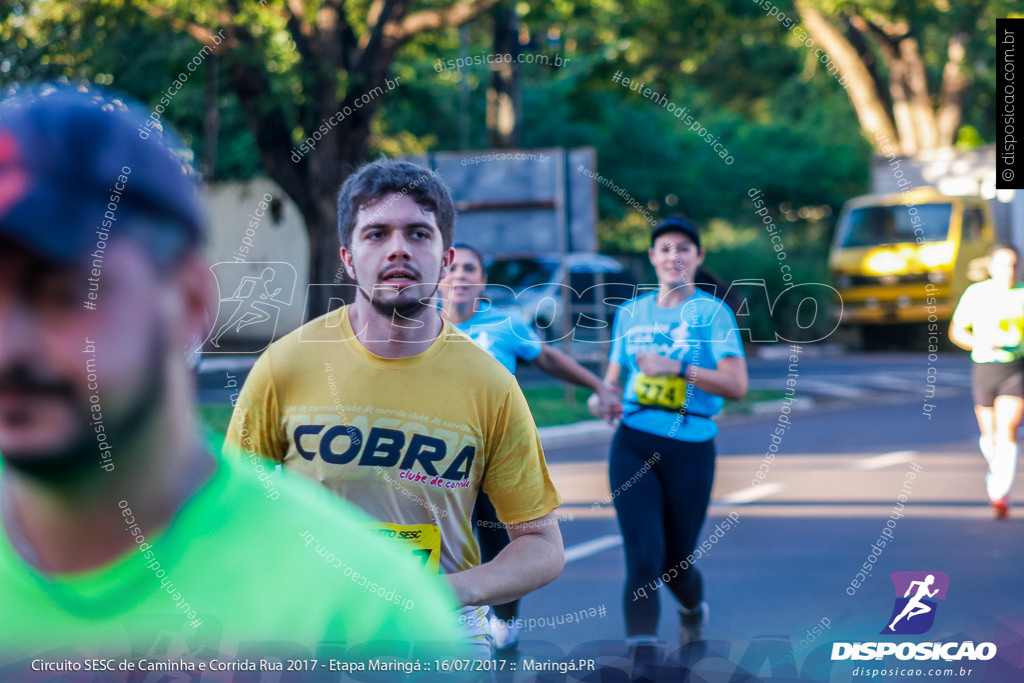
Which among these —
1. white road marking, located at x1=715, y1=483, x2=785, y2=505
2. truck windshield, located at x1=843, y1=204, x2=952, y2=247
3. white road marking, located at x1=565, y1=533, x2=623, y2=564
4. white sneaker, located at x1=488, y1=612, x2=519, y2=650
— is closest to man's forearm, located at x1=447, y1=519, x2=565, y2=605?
white sneaker, located at x1=488, y1=612, x2=519, y2=650

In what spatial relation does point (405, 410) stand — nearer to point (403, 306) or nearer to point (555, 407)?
point (403, 306)

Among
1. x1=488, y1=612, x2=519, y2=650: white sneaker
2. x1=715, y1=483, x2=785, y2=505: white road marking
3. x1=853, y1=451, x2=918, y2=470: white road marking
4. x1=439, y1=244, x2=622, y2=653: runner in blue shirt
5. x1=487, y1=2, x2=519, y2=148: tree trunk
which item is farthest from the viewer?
x1=487, y1=2, x2=519, y2=148: tree trunk

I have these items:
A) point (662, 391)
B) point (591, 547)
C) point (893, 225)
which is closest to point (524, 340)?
point (662, 391)

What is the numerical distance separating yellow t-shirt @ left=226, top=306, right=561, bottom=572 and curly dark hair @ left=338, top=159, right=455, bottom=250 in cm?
25

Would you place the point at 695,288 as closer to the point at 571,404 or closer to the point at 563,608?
the point at 563,608

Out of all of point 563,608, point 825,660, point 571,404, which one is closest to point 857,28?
point 571,404

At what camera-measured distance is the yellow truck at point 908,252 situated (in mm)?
21922

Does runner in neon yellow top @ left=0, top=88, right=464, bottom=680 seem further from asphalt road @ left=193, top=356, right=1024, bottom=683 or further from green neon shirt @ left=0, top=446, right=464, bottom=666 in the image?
asphalt road @ left=193, top=356, right=1024, bottom=683

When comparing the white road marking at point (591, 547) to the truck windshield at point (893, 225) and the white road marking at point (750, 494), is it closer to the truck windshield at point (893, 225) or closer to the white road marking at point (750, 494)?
the white road marking at point (750, 494)

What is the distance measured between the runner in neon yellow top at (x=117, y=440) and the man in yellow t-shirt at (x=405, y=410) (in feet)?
4.38

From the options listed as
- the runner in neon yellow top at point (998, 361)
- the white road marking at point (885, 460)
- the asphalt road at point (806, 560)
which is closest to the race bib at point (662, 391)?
the asphalt road at point (806, 560)

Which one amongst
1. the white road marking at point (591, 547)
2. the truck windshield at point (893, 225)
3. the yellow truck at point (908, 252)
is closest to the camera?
the white road marking at point (591, 547)

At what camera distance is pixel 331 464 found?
8.01ft

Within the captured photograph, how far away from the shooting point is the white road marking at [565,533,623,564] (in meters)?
7.19
